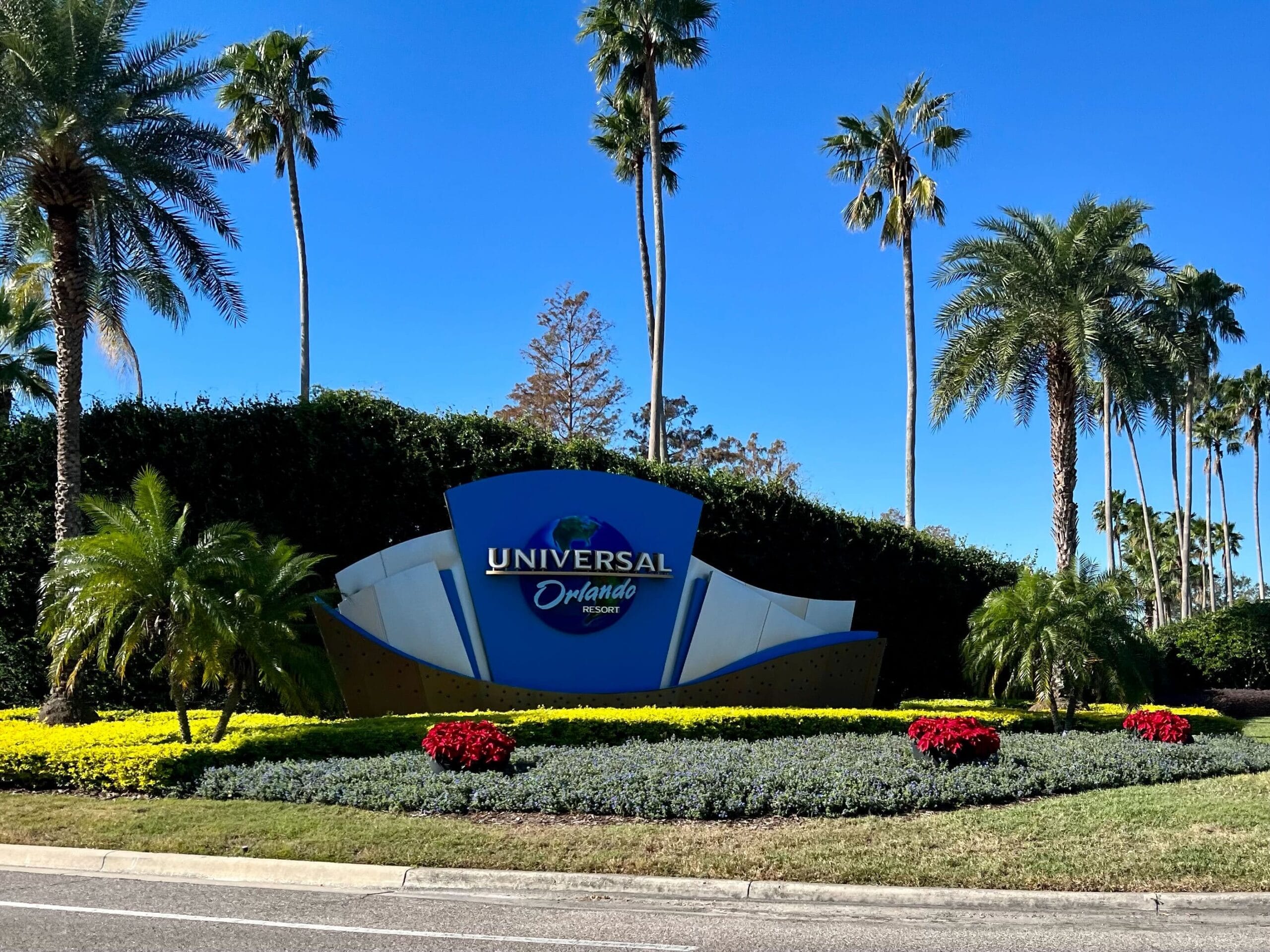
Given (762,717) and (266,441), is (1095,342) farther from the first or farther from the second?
(266,441)

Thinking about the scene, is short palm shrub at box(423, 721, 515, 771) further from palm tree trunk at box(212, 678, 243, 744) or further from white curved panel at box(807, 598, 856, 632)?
white curved panel at box(807, 598, 856, 632)

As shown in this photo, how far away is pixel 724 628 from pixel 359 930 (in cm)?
1324

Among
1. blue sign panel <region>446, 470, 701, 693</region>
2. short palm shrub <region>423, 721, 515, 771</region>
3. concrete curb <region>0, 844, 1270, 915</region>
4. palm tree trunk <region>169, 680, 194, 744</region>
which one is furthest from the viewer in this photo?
blue sign panel <region>446, 470, 701, 693</region>

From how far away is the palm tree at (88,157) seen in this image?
1720 centimetres

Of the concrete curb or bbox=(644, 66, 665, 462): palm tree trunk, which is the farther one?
bbox=(644, 66, 665, 462): palm tree trunk

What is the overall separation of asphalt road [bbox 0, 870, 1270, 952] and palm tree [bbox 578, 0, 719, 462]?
72.2 ft

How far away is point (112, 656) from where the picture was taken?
755 inches

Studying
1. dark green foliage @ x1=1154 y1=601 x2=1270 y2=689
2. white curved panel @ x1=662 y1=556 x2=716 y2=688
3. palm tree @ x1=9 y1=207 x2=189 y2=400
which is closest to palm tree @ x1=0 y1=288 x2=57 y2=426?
palm tree @ x1=9 y1=207 x2=189 y2=400

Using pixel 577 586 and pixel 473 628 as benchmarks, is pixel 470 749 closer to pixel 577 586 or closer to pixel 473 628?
pixel 473 628

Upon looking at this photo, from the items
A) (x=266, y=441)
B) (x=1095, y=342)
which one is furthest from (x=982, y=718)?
(x=266, y=441)

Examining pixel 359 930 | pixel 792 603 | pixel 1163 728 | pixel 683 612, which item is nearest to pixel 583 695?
pixel 683 612

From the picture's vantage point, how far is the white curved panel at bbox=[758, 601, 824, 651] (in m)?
20.8

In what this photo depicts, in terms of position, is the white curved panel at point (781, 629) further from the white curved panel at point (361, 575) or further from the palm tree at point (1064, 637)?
the white curved panel at point (361, 575)

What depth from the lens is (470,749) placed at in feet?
41.5
